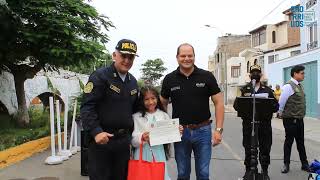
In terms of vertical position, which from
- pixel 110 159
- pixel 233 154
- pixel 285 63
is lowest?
pixel 233 154

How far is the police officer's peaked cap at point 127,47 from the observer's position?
14.5ft

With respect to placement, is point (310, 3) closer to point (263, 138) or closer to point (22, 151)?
point (22, 151)

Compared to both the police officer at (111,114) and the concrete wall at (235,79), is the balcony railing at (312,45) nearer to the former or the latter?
the police officer at (111,114)

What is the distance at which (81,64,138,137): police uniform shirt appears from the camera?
435 centimetres

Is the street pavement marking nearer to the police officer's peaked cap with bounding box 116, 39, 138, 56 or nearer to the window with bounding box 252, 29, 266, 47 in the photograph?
the police officer's peaked cap with bounding box 116, 39, 138, 56

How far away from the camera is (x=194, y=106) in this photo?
→ 5137mm

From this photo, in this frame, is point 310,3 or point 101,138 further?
point 310,3

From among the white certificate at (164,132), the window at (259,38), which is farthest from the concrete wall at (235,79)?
the white certificate at (164,132)

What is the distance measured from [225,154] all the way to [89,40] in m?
5.52

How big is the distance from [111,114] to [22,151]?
7.19 meters

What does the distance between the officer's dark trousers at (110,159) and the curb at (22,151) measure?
5795mm

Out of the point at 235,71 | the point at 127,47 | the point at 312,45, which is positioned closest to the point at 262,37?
the point at 235,71

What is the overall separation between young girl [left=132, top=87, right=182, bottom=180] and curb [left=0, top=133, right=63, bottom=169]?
585 centimetres

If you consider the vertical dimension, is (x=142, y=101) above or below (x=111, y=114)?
above
